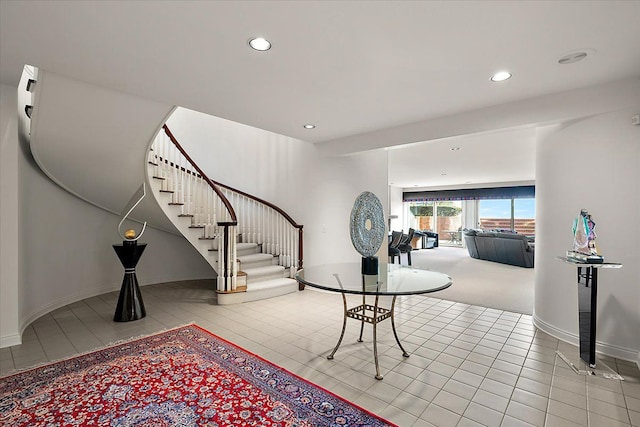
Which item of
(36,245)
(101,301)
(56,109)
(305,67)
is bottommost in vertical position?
(101,301)

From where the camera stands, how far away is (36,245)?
3943mm

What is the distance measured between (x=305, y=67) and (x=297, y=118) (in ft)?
4.47

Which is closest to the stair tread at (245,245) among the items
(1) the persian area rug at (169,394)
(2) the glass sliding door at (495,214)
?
(1) the persian area rug at (169,394)

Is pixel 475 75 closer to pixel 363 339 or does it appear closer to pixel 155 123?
pixel 363 339

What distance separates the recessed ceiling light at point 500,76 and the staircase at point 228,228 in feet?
11.6

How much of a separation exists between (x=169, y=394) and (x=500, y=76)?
146 inches

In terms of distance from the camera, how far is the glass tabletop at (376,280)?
229 cm

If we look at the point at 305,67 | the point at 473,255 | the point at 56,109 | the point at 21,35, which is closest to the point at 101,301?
the point at 56,109

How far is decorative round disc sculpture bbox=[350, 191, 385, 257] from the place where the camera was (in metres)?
2.86

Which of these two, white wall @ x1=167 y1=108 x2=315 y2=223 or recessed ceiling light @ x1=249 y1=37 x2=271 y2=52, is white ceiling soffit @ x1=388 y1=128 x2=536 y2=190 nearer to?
white wall @ x1=167 y1=108 x2=315 y2=223

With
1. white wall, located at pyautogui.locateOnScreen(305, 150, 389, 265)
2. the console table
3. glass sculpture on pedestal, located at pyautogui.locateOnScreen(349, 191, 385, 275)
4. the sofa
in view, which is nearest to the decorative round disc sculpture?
glass sculpture on pedestal, located at pyautogui.locateOnScreen(349, 191, 385, 275)

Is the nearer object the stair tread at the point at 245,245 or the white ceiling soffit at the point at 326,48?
the white ceiling soffit at the point at 326,48

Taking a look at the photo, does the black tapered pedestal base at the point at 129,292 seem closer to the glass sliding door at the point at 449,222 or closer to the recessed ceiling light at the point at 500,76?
the recessed ceiling light at the point at 500,76

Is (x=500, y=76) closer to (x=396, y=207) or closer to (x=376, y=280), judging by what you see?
(x=376, y=280)
